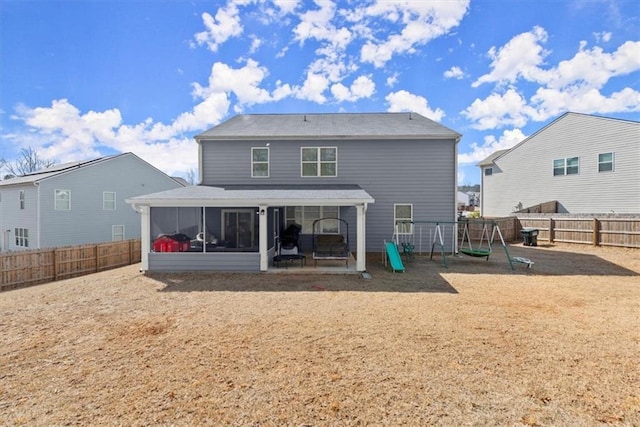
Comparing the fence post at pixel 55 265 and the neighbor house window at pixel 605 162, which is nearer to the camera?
the fence post at pixel 55 265

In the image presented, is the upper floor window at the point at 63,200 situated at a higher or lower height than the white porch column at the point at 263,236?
higher

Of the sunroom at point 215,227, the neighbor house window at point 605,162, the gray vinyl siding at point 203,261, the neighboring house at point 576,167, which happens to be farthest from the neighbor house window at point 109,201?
the neighbor house window at point 605,162

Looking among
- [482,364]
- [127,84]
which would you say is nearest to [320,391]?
[482,364]

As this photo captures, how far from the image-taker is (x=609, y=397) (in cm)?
306

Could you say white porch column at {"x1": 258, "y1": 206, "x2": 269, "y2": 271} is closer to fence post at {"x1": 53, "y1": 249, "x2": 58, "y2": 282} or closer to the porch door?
the porch door

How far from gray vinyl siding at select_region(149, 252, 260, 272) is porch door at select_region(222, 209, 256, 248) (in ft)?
1.83

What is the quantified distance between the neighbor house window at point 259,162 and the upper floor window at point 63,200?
12734 mm

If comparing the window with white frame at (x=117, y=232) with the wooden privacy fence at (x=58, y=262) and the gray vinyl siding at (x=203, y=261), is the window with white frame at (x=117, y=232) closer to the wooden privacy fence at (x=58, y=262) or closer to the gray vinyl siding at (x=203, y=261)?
the wooden privacy fence at (x=58, y=262)

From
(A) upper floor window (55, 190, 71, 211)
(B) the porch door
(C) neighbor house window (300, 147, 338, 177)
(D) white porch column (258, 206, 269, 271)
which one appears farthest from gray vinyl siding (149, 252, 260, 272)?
(A) upper floor window (55, 190, 71, 211)

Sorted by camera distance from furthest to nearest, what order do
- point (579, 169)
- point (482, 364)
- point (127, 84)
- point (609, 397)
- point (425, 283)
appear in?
point (579, 169), point (127, 84), point (425, 283), point (482, 364), point (609, 397)

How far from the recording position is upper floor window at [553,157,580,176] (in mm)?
17572

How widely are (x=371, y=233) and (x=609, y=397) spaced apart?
32.3 ft

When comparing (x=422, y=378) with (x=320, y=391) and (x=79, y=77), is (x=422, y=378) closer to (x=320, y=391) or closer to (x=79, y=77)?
(x=320, y=391)

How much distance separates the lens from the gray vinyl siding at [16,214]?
16219 mm
